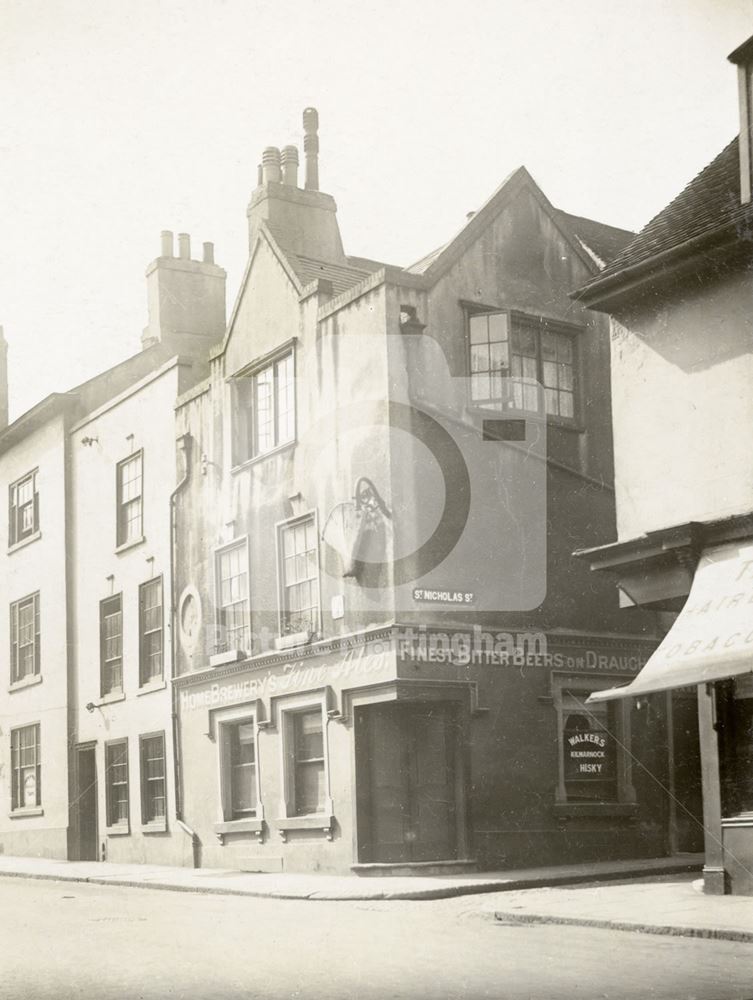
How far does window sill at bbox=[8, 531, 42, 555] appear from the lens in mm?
31797

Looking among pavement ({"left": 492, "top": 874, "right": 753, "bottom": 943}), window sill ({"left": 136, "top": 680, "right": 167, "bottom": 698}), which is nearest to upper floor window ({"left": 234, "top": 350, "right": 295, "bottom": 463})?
window sill ({"left": 136, "top": 680, "right": 167, "bottom": 698})

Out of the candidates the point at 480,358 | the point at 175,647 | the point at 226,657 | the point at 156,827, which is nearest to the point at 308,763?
the point at 226,657

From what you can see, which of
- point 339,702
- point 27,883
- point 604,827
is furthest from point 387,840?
point 27,883

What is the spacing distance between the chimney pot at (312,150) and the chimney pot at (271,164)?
562mm

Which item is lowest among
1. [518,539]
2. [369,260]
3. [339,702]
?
[339,702]

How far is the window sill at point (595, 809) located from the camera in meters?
20.5

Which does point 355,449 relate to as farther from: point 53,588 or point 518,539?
point 53,588

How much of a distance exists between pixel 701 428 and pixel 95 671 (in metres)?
16.7

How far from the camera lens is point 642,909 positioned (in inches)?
520

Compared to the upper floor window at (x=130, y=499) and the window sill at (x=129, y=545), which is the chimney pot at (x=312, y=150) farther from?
the window sill at (x=129, y=545)

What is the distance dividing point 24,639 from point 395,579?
15658 mm

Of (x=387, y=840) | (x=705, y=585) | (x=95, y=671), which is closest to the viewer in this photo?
(x=705, y=585)

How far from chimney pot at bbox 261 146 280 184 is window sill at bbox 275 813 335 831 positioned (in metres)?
11.2

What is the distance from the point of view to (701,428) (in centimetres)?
→ 1568
